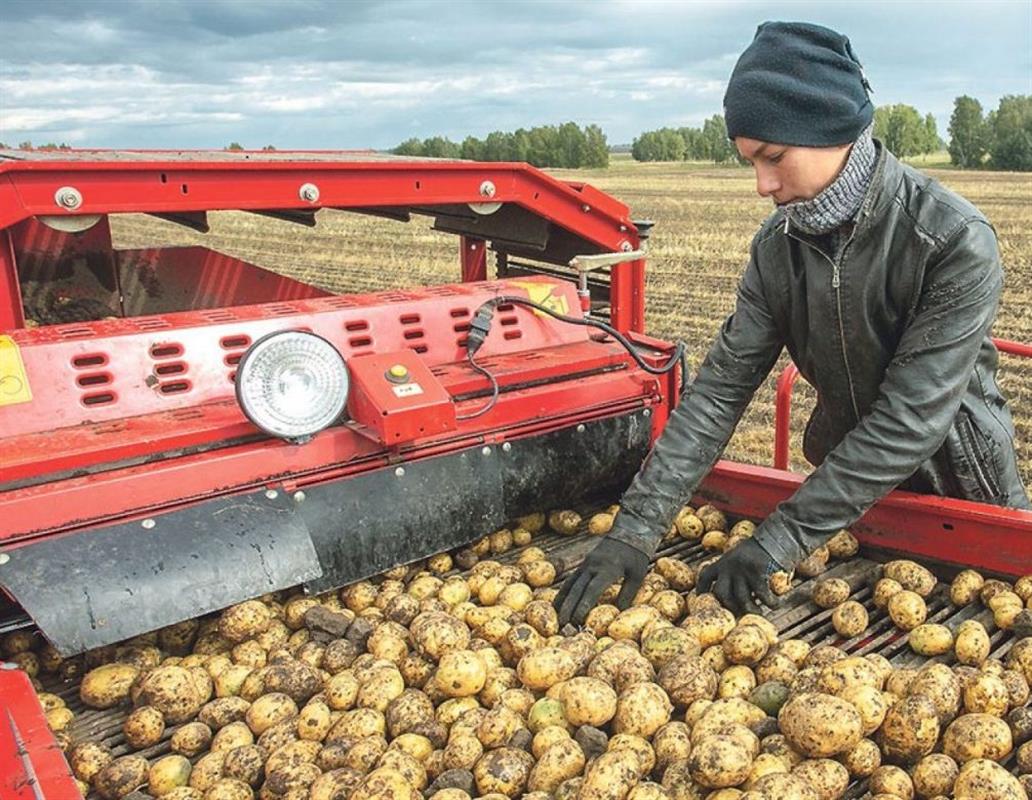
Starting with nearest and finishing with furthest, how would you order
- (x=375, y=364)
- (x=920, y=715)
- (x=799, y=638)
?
(x=920, y=715) → (x=799, y=638) → (x=375, y=364)

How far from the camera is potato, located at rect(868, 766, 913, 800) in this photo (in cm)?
206

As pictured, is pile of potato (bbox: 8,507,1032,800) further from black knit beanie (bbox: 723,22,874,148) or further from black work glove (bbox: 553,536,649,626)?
black knit beanie (bbox: 723,22,874,148)

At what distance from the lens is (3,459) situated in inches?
100

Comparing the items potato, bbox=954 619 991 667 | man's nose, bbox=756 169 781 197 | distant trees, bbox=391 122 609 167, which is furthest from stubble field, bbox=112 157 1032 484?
distant trees, bbox=391 122 609 167

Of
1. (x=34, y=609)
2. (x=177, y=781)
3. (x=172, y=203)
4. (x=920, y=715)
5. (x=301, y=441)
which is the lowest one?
(x=177, y=781)

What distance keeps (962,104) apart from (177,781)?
83786mm

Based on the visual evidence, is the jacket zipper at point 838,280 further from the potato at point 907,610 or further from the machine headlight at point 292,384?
the machine headlight at point 292,384

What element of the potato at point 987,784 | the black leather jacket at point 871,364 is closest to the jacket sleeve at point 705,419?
the black leather jacket at point 871,364

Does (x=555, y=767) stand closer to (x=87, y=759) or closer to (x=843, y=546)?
(x=87, y=759)

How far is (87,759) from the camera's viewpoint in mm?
2311

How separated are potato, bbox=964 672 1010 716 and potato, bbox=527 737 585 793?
3.09 ft

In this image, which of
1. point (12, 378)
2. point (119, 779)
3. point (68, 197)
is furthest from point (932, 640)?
point (68, 197)

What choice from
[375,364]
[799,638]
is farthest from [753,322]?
[375,364]

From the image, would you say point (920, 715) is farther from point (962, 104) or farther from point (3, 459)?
point (962, 104)
